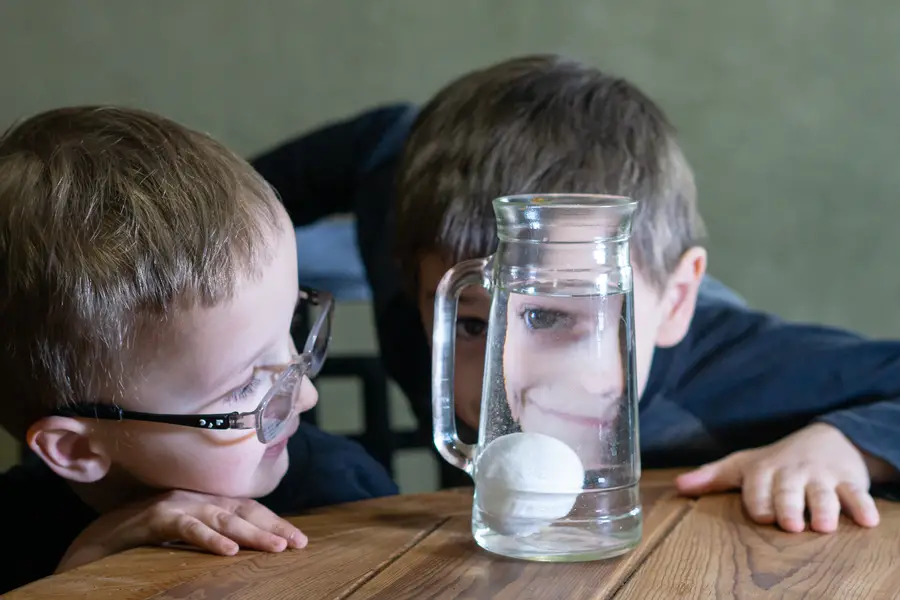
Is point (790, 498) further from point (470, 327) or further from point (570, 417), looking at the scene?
point (470, 327)

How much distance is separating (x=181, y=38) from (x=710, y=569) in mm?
1996

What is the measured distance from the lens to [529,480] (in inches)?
25.5

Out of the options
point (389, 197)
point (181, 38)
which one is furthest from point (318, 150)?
point (181, 38)

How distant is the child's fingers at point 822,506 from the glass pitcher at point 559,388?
15 centimetres

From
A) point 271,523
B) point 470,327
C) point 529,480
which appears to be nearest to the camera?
point 529,480

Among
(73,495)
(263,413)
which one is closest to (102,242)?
(263,413)

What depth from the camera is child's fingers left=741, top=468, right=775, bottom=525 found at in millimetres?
773

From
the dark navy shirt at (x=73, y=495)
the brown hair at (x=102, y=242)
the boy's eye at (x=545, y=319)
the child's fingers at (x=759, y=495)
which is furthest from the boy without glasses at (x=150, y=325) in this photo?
the child's fingers at (x=759, y=495)

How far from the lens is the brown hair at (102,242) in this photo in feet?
2.51

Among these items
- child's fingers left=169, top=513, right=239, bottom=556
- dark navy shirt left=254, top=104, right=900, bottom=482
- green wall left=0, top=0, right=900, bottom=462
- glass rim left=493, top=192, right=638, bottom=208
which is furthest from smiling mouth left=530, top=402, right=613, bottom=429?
green wall left=0, top=0, right=900, bottom=462

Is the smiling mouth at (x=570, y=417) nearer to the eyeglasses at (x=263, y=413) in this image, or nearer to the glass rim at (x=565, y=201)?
the glass rim at (x=565, y=201)

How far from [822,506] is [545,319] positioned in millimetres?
276

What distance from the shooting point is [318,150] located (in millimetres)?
1641

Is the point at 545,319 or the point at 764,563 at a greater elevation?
the point at 545,319
